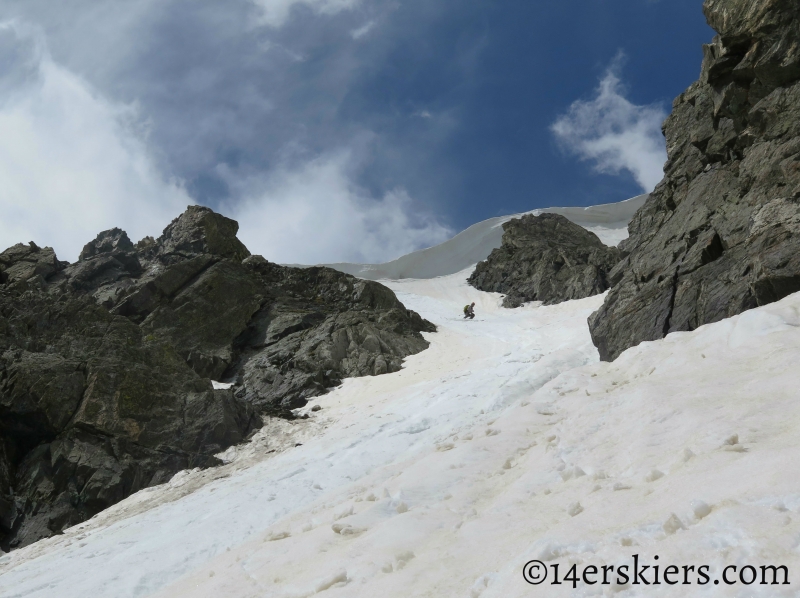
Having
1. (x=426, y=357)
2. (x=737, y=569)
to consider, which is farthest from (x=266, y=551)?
(x=426, y=357)

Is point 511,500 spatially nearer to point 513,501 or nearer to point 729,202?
point 513,501

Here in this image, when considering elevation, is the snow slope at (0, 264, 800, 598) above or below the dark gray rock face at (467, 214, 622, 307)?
below

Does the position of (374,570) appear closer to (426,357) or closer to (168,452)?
(168,452)

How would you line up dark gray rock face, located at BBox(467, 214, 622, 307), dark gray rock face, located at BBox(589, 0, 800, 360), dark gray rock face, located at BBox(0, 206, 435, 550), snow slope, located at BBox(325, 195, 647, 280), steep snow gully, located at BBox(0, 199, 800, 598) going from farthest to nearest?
snow slope, located at BBox(325, 195, 647, 280) → dark gray rock face, located at BBox(467, 214, 622, 307) → dark gray rock face, located at BBox(0, 206, 435, 550) → dark gray rock face, located at BBox(589, 0, 800, 360) → steep snow gully, located at BBox(0, 199, 800, 598)

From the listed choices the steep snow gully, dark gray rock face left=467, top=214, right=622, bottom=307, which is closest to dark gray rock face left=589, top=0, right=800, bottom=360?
the steep snow gully

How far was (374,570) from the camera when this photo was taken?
5.59m

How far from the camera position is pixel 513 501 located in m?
6.58

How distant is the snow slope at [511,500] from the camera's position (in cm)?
459

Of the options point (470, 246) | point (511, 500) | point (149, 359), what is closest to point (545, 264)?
point (470, 246)

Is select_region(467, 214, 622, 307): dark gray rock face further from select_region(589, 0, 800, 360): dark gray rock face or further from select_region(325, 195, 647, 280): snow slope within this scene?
select_region(589, 0, 800, 360): dark gray rock face

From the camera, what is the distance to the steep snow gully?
179 inches

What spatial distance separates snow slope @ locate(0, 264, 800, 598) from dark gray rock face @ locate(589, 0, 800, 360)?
2187 mm

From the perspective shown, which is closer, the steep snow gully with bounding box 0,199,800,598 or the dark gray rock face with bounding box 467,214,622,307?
the steep snow gully with bounding box 0,199,800,598

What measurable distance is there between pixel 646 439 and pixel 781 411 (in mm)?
1327
